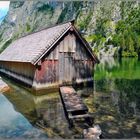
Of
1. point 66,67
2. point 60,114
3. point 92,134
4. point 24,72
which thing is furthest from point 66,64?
point 92,134

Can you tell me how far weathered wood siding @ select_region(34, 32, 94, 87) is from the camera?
2422 centimetres

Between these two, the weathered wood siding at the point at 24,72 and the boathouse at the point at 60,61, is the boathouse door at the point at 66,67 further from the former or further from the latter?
the weathered wood siding at the point at 24,72

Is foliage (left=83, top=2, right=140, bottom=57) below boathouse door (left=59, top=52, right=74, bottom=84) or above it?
above

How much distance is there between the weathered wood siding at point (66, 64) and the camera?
24219 millimetres

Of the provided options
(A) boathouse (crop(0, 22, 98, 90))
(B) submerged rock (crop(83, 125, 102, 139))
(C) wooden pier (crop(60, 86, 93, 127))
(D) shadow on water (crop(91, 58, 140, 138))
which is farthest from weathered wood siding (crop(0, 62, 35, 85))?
(B) submerged rock (crop(83, 125, 102, 139))

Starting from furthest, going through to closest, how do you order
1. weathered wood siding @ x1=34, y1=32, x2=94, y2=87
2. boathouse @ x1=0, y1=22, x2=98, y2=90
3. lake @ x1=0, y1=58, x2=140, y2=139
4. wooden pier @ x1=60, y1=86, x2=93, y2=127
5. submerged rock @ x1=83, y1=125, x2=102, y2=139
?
weathered wood siding @ x1=34, y1=32, x2=94, y2=87
boathouse @ x1=0, y1=22, x2=98, y2=90
wooden pier @ x1=60, y1=86, x2=93, y2=127
lake @ x1=0, y1=58, x2=140, y2=139
submerged rock @ x1=83, y1=125, x2=102, y2=139

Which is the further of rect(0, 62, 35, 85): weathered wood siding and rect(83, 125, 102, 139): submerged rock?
rect(0, 62, 35, 85): weathered wood siding

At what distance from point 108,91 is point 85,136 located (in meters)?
13.8

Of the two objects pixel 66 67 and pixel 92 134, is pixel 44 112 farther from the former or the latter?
pixel 66 67

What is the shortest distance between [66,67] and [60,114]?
9963mm

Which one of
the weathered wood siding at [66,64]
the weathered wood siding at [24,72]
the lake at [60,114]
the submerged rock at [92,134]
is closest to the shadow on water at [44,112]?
the lake at [60,114]

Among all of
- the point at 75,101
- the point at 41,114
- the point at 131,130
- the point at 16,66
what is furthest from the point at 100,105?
the point at 16,66

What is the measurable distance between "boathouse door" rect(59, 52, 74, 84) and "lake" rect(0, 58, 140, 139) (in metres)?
2.08

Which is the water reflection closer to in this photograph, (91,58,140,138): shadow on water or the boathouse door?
(91,58,140,138): shadow on water
